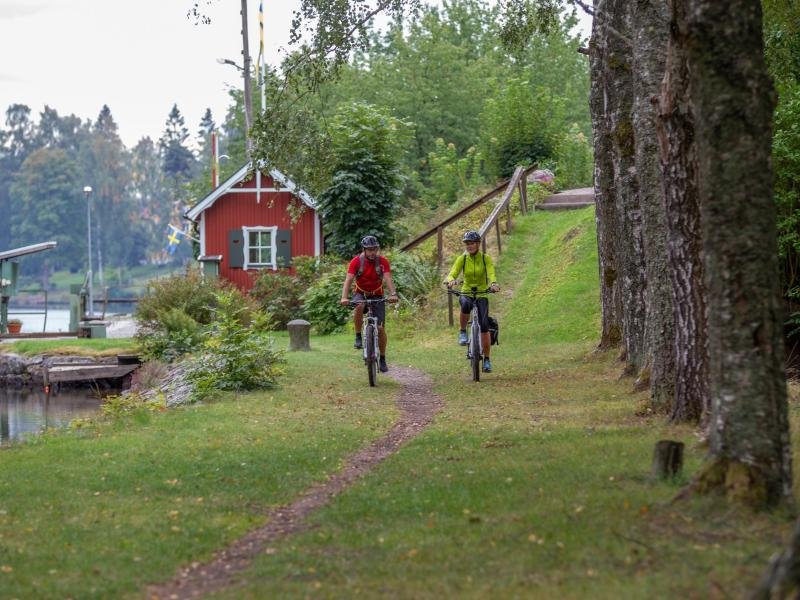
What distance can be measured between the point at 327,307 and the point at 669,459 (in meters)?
22.2

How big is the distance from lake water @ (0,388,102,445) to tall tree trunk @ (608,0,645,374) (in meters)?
10.7

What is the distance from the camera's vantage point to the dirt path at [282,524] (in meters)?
6.50

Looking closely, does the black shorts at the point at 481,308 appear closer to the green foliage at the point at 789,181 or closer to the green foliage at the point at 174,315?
the green foliage at the point at 789,181

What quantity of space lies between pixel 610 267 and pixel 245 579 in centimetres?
1184

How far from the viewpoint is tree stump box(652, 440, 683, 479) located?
775 cm

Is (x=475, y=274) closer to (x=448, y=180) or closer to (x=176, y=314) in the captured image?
(x=176, y=314)

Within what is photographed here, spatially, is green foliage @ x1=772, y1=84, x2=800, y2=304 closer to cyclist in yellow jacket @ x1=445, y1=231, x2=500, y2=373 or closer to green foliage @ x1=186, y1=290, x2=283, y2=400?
cyclist in yellow jacket @ x1=445, y1=231, x2=500, y2=373

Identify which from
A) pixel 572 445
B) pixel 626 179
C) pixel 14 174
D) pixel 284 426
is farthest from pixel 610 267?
pixel 14 174

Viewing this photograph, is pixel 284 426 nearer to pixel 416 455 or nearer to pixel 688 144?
pixel 416 455

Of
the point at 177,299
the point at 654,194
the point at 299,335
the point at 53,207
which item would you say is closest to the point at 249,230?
the point at 177,299

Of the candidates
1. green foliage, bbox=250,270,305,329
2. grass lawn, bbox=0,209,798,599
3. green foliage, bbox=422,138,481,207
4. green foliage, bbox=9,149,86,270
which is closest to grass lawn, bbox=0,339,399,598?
grass lawn, bbox=0,209,798,599

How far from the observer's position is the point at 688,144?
31.7ft

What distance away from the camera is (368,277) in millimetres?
16156

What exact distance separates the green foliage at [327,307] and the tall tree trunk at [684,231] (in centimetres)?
1936
